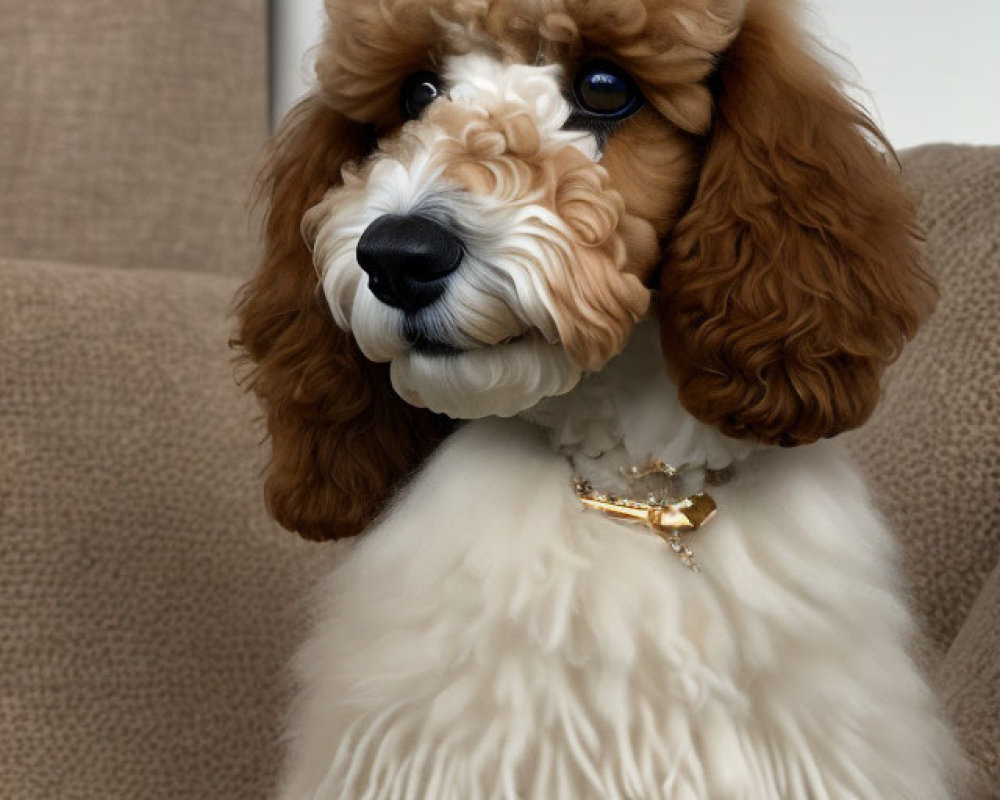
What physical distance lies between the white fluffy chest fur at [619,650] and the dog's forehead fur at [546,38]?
21 centimetres

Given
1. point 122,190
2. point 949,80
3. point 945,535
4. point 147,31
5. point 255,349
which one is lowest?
point 122,190

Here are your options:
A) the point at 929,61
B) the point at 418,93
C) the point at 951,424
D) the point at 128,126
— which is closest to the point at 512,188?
the point at 418,93

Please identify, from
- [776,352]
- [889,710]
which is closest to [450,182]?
[776,352]

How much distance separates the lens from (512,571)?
3.16 feet

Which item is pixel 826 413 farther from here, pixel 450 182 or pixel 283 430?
pixel 283 430

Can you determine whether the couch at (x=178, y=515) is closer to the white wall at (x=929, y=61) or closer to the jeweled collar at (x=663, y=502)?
the white wall at (x=929, y=61)

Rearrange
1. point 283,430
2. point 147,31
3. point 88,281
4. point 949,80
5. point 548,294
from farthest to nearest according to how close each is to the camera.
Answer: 1. point 147,31
2. point 949,80
3. point 88,281
4. point 283,430
5. point 548,294

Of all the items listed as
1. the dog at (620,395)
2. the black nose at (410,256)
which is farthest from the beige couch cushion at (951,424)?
the black nose at (410,256)

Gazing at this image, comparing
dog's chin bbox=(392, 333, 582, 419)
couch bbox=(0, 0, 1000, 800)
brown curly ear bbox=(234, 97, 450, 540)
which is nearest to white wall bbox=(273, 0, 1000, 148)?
couch bbox=(0, 0, 1000, 800)

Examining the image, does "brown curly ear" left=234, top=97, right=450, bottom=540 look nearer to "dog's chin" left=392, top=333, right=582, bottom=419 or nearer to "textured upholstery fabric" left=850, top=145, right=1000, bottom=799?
"dog's chin" left=392, top=333, right=582, bottom=419

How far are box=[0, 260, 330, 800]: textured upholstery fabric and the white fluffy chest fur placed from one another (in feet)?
1.87

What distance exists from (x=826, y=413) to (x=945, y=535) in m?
0.59

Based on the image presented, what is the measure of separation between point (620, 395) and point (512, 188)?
21 cm

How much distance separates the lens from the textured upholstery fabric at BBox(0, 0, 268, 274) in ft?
6.25
